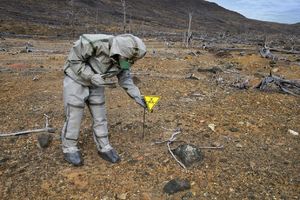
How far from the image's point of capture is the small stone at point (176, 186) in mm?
3883

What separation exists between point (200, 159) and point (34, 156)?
202 centimetres

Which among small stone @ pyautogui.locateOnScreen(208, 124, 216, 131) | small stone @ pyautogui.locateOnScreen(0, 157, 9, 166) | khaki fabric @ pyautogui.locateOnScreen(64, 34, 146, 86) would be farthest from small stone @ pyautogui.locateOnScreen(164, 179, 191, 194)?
small stone @ pyautogui.locateOnScreen(0, 157, 9, 166)

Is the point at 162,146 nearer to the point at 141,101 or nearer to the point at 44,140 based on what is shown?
the point at 141,101

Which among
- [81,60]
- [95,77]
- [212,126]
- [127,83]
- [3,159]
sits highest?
[81,60]

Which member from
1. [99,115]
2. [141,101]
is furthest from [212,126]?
[99,115]

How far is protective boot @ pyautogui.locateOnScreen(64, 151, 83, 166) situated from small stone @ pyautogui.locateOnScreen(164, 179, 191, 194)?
1069mm

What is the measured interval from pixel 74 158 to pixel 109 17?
6073 centimetres

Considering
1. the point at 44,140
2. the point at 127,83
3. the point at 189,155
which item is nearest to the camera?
the point at 127,83

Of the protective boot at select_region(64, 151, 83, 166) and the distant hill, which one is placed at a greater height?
the distant hill

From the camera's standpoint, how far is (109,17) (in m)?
63.0

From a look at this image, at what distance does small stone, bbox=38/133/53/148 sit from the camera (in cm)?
485

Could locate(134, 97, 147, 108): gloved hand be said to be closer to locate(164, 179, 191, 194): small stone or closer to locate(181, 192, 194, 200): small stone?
locate(164, 179, 191, 194): small stone

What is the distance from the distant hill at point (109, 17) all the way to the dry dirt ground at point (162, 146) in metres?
23.8

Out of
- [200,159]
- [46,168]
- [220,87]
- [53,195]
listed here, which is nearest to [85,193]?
[53,195]
